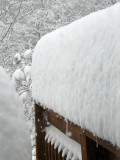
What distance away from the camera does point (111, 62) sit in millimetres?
854

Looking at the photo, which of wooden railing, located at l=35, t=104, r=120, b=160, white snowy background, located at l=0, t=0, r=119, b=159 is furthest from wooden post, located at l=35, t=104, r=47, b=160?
white snowy background, located at l=0, t=0, r=119, b=159

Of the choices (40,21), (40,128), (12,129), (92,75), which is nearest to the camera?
(12,129)

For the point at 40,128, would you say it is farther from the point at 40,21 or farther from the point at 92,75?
the point at 40,21

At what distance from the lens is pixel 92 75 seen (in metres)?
0.99

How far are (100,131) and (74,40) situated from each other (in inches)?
27.2

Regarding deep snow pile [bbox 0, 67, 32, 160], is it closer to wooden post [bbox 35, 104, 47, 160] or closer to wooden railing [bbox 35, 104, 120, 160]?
wooden railing [bbox 35, 104, 120, 160]

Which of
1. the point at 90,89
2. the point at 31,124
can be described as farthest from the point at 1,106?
the point at 31,124

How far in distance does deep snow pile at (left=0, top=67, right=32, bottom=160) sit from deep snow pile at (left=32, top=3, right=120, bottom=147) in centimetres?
37

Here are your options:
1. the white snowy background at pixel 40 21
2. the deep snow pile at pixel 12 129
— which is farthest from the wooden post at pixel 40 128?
the white snowy background at pixel 40 21

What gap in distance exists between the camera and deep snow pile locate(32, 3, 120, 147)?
83 centimetres

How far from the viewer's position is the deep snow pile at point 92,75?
2.74ft

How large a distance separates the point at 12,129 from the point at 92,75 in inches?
19.2

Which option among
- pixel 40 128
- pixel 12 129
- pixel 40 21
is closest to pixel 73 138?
pixel 12 129

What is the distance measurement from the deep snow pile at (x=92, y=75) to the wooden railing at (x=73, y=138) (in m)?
0.07
